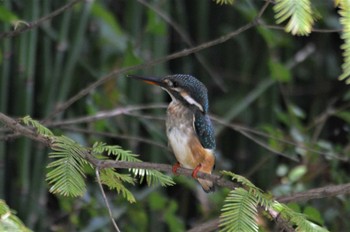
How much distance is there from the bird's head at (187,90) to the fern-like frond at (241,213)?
2.33 feet

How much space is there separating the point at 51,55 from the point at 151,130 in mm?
518

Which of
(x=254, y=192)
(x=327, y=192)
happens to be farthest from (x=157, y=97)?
(x=254, y=192)

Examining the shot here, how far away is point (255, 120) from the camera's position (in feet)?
12.3

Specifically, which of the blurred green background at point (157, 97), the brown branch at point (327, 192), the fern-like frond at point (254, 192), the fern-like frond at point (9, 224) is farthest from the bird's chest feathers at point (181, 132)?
the fern-like frond at point (9, 224)

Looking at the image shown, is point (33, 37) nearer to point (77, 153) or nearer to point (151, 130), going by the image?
point (151, 130)

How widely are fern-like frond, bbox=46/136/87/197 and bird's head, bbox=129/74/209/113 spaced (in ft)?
2.23

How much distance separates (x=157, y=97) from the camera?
10.8ft

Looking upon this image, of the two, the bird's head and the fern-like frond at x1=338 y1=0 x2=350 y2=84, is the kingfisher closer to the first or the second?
the bird's head

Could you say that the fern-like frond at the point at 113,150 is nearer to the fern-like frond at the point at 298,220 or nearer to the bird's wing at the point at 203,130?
the fern-like frond at the point at 298,220

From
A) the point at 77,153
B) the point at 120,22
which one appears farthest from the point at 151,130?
the point at 77,153

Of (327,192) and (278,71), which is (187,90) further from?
(278,71)

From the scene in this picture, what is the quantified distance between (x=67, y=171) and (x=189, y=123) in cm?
75

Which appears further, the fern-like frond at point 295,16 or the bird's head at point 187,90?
the bird's head at point 187,90

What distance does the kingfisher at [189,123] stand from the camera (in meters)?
2.15
